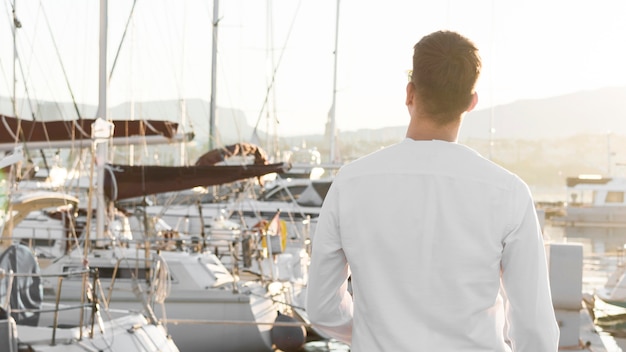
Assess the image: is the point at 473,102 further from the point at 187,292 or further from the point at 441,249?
the point at 187,292

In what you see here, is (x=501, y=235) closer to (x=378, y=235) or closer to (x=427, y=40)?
(x=378, y=235)

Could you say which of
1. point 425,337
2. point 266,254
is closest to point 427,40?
point 425,337

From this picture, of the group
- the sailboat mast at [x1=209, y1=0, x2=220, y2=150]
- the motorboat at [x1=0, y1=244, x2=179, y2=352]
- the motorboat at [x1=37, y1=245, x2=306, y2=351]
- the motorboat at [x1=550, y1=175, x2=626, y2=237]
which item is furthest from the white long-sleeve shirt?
the motorboat at [x1=550, y1=175, x2=626, y2=237]

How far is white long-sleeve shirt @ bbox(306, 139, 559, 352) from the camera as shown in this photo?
2250 mm

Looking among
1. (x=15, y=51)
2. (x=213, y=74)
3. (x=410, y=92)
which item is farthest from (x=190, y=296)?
(x=213, y=74)

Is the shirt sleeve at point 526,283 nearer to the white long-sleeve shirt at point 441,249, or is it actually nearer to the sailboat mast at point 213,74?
the white long-sleeve shirt at point 441,249

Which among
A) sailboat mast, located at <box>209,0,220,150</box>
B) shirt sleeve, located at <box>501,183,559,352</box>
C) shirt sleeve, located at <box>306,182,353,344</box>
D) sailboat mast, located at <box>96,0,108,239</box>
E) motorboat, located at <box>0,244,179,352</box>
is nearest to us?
shirt sleeve, located at <box>501,183,559,352</box>

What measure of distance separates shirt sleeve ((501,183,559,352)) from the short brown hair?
249 mm

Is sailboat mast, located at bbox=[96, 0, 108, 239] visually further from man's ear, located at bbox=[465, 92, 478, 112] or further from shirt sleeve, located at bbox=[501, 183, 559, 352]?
shirt sleeve, located at bbox=[501, 183, 559, 352]

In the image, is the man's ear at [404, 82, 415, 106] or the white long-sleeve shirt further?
the man's ear at [404, 82, 415, 106]

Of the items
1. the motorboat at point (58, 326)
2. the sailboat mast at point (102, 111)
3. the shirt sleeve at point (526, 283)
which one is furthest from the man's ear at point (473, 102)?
the sailboat mast at point (102, 111)

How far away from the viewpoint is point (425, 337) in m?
2.27

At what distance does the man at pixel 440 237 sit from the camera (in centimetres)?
225

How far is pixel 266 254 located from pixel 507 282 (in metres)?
15.3
